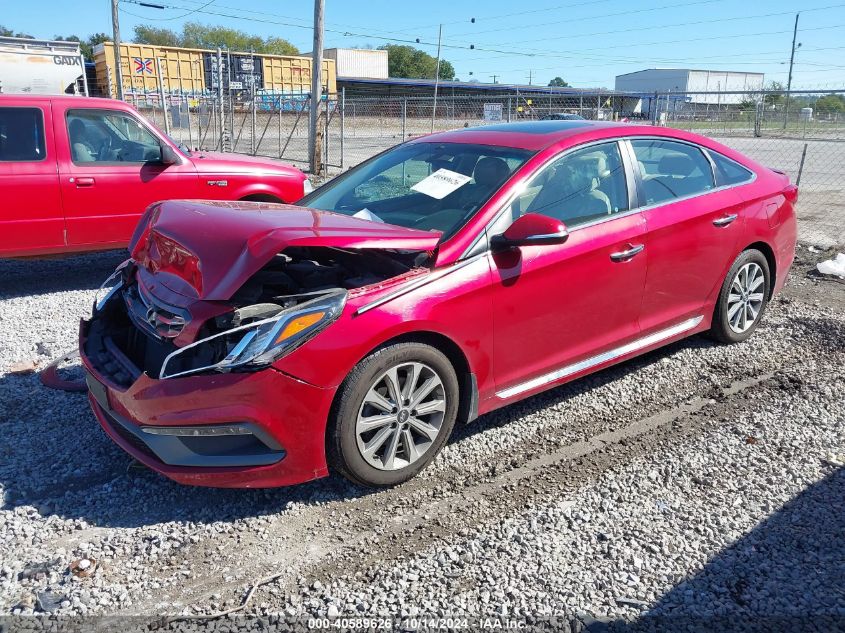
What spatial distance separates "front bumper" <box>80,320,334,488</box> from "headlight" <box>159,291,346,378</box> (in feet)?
0.18

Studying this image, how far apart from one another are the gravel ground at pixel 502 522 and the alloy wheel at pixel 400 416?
21 centimetres

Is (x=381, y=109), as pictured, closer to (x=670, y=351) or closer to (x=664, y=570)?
(x=670, y=351)

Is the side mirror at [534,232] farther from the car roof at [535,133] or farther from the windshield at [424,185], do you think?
the car roof at [535,133]

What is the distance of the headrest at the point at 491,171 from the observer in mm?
3961

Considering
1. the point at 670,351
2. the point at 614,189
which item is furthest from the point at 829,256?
the point at 614,189

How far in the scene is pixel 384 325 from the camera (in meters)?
3.24

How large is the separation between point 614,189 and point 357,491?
241 centimetres

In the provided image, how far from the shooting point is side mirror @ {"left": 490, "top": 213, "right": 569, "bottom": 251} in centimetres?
350

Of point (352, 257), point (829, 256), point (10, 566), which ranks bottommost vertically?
point (10, 566)

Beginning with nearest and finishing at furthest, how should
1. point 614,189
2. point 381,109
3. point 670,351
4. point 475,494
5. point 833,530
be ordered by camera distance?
1. point 833,530
2. point 475,494
3. point 614,189
4. point 670,351
5. point 381,109

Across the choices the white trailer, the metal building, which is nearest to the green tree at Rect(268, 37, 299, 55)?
the metal building

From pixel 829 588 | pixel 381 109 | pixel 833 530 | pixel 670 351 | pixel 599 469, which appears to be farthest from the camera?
pixel 381 109

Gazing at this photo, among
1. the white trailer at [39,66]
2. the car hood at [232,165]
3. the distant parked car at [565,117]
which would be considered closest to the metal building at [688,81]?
the distant parked car at [565,117]

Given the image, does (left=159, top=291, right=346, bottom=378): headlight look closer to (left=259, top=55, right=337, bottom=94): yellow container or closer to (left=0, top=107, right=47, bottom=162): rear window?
(left=0, top=107, right=47, bottom=162): rear window
